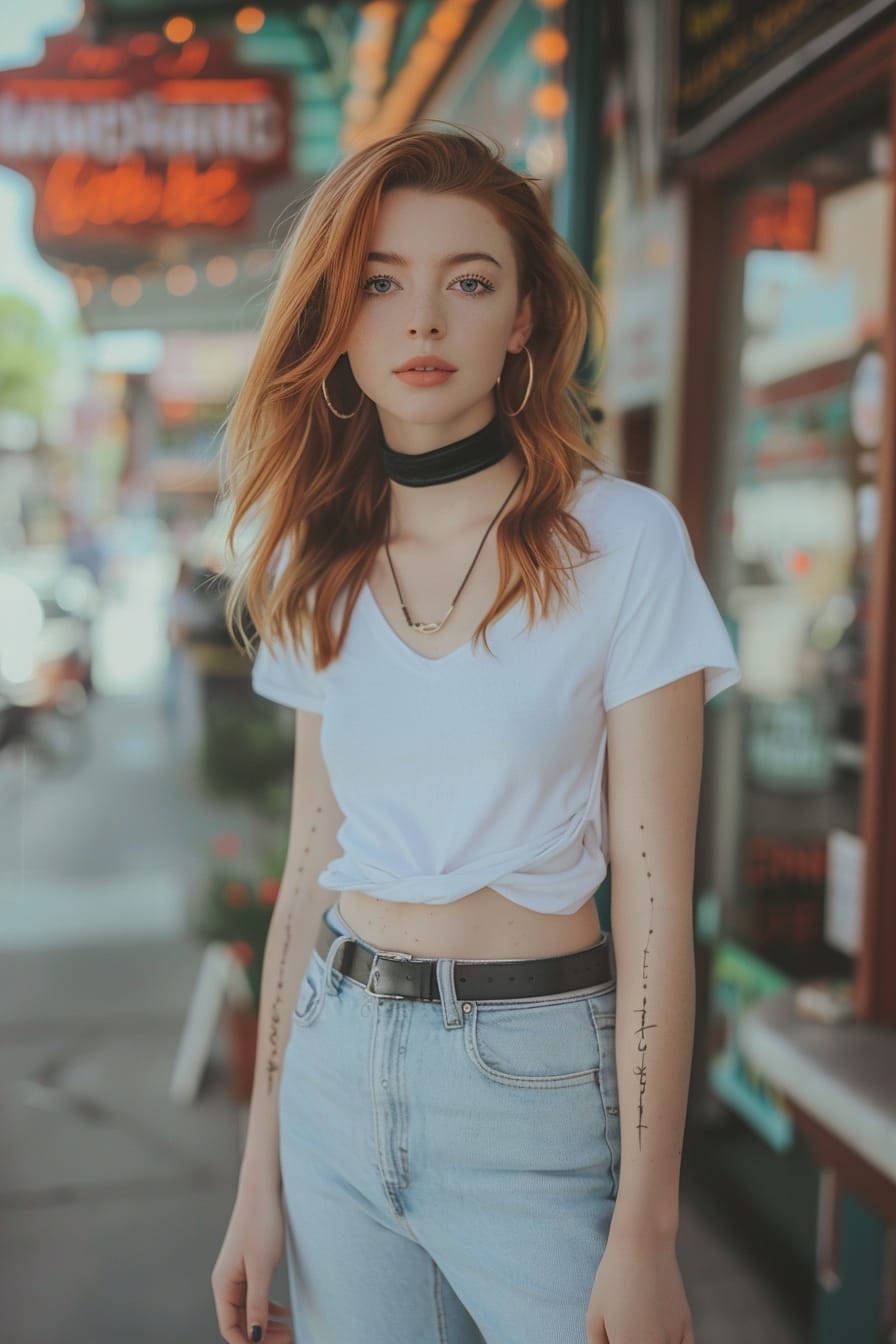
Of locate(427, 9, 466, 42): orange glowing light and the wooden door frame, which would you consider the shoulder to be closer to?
the wooden door frame

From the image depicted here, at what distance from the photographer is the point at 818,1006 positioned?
2188mm

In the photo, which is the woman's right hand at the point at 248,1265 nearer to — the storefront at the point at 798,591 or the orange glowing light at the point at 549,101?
the storefront at the point at 798,591

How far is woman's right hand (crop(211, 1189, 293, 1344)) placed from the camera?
1301 millimetres

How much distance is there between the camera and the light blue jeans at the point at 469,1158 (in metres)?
1.12

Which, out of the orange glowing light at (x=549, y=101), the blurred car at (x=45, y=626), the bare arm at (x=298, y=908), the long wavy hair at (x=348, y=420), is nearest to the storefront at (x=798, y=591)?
the orange glowing light at (x=549, y=101)

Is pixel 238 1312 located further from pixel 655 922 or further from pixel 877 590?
pixel 877 590

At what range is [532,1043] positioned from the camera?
3.70ft

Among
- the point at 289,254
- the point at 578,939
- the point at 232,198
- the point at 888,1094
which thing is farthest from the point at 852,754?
the point at 232,198

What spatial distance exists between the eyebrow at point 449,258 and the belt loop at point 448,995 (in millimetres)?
632

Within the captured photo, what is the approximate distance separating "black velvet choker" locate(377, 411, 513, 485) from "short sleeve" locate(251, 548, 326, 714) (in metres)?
0.20

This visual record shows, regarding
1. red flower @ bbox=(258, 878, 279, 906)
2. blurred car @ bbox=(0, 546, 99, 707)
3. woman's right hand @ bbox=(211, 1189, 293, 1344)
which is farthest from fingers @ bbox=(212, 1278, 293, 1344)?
blurred car @ bbox=(0, 546, 99, 707)

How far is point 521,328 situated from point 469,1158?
78 centimetres

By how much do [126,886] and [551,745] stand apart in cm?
398

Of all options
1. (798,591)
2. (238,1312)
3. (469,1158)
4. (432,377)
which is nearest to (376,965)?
(469,1158)
